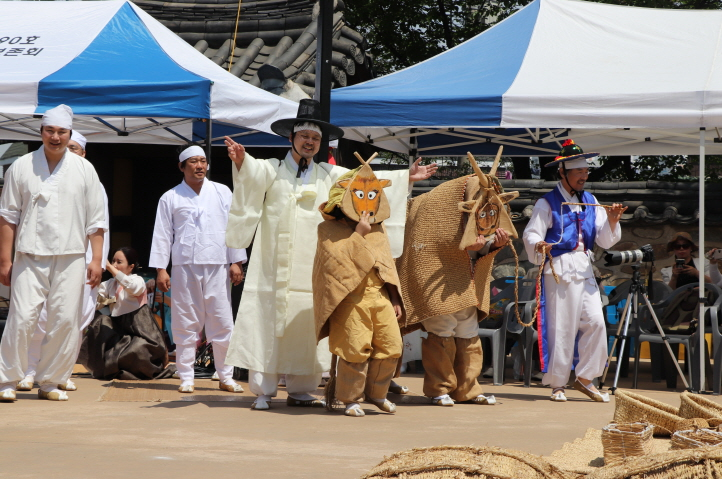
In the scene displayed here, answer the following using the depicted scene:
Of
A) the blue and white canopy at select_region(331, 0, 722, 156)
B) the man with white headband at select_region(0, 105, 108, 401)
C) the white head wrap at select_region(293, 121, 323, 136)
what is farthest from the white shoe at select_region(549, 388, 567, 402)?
the man with white headband at select_region(0, 105, 108, 401)

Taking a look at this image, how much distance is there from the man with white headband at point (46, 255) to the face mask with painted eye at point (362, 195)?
5.40 ft

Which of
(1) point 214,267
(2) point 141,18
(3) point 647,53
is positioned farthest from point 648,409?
(2) point 141,18

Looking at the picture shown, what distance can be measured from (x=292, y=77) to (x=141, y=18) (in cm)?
229

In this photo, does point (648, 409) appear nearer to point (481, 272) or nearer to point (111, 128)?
point (481, 272)

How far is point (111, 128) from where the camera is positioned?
8891 millimetres

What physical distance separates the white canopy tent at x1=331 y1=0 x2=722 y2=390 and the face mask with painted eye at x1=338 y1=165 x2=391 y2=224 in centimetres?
155

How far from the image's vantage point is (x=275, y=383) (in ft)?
18.1

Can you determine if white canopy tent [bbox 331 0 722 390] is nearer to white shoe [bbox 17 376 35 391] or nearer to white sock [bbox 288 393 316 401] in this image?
white sock [bbox 288 393 316 401]

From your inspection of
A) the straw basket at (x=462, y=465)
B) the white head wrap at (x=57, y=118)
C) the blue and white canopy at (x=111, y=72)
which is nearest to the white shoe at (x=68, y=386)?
the white head wrap at (x=57, y=118)

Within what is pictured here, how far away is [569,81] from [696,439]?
3862 millimetres

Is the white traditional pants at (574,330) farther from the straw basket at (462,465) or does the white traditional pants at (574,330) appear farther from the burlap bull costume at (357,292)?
the straw basket at (462,465)

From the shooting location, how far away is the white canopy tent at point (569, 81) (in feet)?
21.1

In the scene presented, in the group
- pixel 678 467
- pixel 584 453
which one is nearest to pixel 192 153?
pixel 584 453

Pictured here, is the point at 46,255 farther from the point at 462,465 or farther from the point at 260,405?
the point at 462,465
